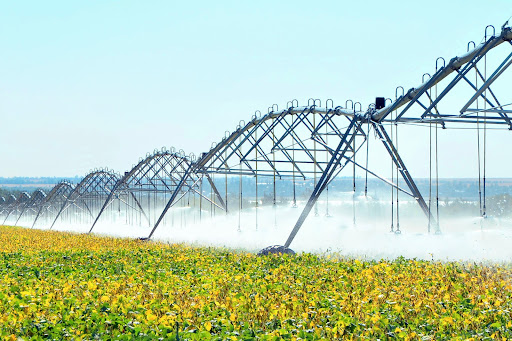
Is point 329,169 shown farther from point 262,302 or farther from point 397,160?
point 262,302

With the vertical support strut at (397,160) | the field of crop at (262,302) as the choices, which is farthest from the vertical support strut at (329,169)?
the field of crop at (262,302)

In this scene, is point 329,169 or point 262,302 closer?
point 262,302

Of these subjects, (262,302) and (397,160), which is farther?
(397,160)

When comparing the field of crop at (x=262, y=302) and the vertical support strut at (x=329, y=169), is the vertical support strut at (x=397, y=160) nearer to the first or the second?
the vertical support strut at (x=329, y=169)

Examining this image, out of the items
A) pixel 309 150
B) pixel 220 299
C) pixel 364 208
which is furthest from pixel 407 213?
pixel 220 299

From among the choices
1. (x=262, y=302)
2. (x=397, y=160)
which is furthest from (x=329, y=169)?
(x=262, y=302)

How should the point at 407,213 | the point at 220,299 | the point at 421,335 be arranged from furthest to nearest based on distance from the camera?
the point at 407,213, the point at 220,299, the point at 421,335

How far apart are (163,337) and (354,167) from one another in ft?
45.4

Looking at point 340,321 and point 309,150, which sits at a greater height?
point 309,150

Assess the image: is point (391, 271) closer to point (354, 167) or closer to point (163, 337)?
point (163, 337)

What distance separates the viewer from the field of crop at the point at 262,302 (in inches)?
281

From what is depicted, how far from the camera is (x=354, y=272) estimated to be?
11891 millimetres

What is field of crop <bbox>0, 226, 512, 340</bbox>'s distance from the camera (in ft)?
23.4

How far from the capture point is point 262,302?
28.8 ft
